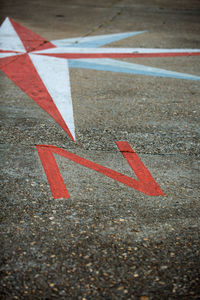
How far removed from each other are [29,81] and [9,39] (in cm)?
248

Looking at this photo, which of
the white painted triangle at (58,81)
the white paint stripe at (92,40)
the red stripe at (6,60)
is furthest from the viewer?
the white paint stripe at (92,40)

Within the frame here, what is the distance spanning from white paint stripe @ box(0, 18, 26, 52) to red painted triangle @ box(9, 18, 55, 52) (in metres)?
0.09

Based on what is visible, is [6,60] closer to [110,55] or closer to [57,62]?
[57,62]

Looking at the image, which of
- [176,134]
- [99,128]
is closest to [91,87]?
[99,128]

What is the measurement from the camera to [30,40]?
723cm

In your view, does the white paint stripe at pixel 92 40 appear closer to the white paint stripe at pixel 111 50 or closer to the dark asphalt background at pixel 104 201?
the white paint stripe at pixel 111 50

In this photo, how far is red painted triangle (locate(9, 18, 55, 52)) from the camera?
6.72m

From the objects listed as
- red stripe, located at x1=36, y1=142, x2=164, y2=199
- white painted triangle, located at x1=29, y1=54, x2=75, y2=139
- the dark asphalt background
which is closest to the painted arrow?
white painted triangle, located at x1=29, y1=54, x2=75, y2=139

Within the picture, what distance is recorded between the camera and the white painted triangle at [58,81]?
4273mm

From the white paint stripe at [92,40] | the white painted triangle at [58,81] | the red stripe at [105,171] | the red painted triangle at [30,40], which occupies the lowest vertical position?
the red stripe at [105,171]

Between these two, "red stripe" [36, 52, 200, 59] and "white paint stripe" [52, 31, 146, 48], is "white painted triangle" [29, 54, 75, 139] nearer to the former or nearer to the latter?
"red stripe" [36, 52, 200, 59]

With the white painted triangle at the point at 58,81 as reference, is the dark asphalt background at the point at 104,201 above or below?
below

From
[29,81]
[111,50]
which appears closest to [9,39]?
[111,50]

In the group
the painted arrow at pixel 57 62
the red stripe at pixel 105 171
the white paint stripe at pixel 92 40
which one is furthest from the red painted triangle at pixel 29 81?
the white paint stripe at pixel 92 40
